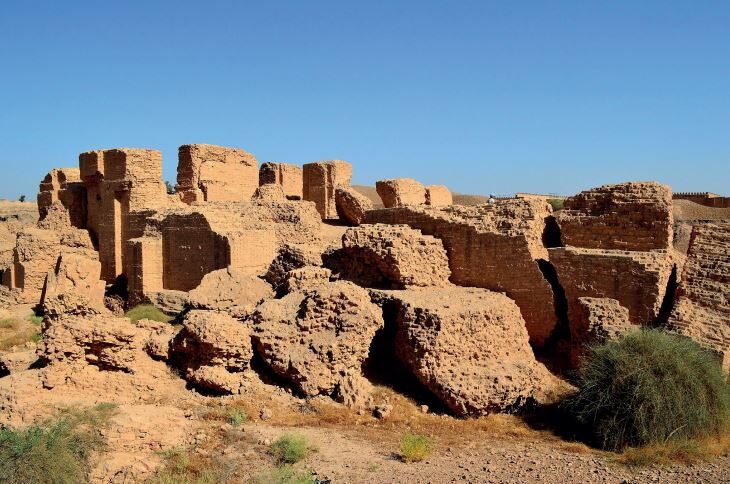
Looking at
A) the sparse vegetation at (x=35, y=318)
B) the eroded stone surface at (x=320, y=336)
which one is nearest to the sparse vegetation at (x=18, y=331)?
the sparse vegetation at (x=35, y=318)

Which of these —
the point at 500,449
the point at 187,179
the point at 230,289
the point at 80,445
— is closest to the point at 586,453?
the point at 500,449

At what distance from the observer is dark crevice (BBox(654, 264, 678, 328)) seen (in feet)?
26.5

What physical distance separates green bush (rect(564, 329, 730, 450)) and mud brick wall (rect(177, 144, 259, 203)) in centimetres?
1133

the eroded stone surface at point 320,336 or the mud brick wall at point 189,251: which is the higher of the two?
the mud brick wall at point 189,251

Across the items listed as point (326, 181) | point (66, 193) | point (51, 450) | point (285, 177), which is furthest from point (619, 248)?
point (66, 193)

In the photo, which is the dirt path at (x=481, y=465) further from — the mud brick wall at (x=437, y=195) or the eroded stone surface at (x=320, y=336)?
the mud brick wall at (x=437, y=195)

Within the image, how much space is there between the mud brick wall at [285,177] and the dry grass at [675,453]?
1395cm

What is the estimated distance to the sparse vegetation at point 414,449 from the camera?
20.2 ft

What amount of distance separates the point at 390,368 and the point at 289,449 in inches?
97.8

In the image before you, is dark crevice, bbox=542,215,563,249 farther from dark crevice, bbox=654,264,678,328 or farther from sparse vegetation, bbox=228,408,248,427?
sparse vegetation, bbox=228,408,248,427

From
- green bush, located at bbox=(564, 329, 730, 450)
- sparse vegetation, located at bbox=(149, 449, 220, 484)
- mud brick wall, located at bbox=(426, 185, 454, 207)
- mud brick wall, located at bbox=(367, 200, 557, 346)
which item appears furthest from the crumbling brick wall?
mud brick wall, located at bbox=(426, 185, 454, 207)

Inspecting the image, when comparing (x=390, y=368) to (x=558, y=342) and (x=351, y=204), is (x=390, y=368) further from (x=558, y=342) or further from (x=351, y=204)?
(x=351, y=204)

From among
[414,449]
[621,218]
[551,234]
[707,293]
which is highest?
[621,218]

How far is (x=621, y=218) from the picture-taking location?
9.02m
